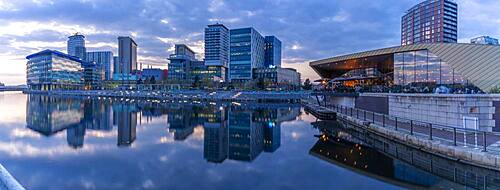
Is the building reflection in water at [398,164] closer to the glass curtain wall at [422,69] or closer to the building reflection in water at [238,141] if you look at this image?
the building reflection in water at [238,141]

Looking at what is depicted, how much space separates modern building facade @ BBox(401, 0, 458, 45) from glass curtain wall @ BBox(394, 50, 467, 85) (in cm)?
10939

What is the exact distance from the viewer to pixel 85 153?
18.1 meters

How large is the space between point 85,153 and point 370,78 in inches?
1737

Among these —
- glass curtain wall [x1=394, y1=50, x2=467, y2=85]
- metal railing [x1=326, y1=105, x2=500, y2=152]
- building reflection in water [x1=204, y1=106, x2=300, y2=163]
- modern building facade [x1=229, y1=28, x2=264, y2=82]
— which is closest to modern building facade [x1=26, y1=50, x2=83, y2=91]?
modern building facade [x1=229, y1=28, x2=264, y2=82]

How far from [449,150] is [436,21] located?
460 ft

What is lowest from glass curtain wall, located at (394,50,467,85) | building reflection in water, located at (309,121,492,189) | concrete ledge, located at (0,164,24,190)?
building reflection in water, located at (309,121,492,189)

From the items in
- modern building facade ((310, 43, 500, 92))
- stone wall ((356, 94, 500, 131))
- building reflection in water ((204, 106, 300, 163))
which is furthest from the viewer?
modern building facade ((310, 43, 500, 92))

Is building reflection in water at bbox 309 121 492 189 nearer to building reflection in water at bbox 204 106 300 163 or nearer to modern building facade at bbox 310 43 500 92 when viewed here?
building reflection in water at bbox 204 106 300 163

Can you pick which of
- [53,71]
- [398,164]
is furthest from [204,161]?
[53,71]

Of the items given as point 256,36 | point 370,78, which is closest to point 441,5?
point 256,36

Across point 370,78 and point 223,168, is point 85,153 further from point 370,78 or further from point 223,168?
point 370,78

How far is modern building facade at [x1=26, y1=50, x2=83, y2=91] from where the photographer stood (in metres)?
165

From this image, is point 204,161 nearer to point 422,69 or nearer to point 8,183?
point 8,183

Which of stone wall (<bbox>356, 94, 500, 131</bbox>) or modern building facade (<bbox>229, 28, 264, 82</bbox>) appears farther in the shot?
modern building facade (<bbox>229, 28, 264, 82</bbox>)
